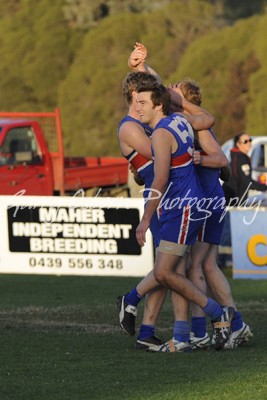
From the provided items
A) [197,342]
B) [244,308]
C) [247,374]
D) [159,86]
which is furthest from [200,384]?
[244,308]

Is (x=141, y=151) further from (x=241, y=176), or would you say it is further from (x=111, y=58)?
(x=111, y=58)

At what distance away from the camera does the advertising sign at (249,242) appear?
16.2 meters

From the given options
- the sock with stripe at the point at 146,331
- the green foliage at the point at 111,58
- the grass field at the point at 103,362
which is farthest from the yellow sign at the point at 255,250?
the green foliage at the point at 111,58

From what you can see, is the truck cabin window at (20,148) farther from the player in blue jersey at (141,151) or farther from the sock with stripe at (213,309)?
the sock with stripe at (213,309)

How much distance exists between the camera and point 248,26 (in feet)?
146

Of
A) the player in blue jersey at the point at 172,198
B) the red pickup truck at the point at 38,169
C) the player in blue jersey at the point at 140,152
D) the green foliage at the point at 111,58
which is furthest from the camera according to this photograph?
the green foliage at the point at 111,58

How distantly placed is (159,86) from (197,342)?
75.3 inches

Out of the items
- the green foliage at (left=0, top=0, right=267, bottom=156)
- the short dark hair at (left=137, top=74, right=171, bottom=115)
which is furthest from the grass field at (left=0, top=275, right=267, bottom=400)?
the green foliage at (left=0, top=0, right=267, bottom=156)

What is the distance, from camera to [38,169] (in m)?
20.6

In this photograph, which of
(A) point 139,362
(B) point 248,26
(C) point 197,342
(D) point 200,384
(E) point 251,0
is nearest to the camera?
(D) point 200,384

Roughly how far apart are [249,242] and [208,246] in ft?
22.3

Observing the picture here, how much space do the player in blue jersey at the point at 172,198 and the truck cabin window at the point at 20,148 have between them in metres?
11.2

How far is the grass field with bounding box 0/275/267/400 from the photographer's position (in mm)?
7445

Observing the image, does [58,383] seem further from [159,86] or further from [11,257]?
[11,257]
